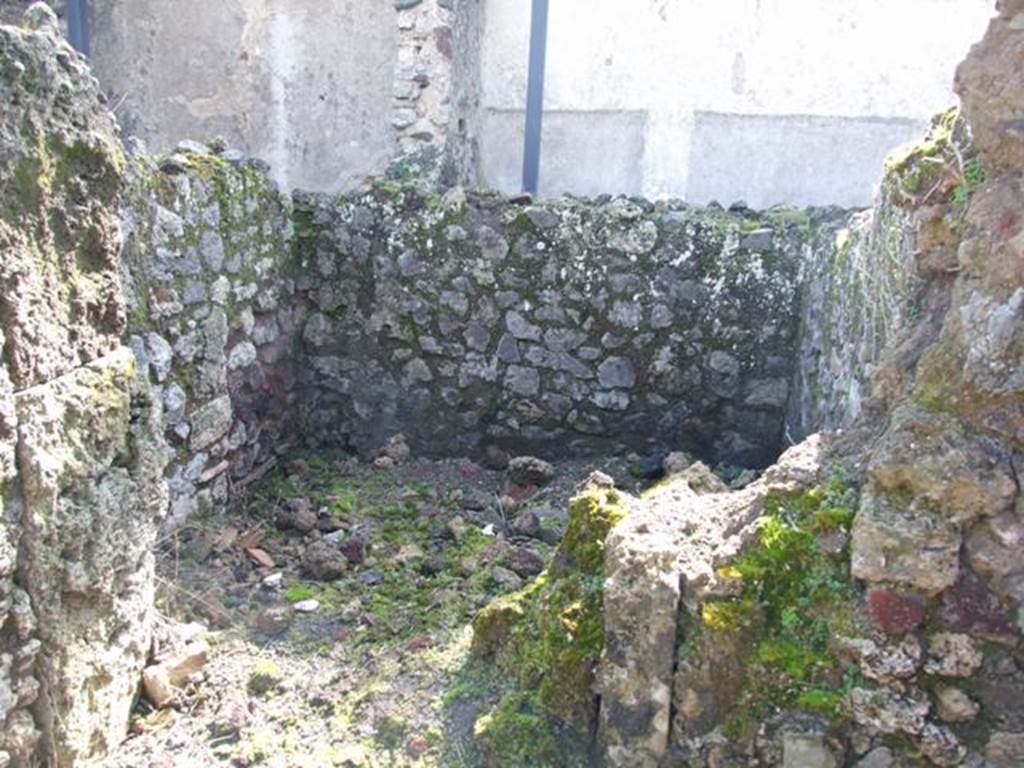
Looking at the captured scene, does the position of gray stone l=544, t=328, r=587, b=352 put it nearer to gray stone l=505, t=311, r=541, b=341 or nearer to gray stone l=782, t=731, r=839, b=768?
gray stone l=505, t=311, r=541, b=341

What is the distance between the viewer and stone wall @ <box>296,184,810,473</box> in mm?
4559

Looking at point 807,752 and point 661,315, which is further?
point 661,315

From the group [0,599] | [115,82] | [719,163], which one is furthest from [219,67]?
[0,599]

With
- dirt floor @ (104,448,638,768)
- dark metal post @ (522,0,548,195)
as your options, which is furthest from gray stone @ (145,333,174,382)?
dark metal post @ (522,0,548,195)

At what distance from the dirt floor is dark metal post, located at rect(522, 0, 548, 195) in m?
3.42

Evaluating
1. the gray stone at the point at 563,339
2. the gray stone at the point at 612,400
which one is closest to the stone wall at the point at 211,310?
the gray stone at the point at 563,339

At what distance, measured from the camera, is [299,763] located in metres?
2.32

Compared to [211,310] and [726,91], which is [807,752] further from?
[726,91]

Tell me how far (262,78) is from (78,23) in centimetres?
147

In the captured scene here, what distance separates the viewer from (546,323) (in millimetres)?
4699

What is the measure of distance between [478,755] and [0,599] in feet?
3.84

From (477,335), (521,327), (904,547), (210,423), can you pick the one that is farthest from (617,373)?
(904,547)

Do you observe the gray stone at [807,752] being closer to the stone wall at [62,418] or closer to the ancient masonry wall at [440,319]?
the stone wall at [62,418]

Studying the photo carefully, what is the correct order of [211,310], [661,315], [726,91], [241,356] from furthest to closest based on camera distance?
1. [726,91]
2. [661,315]
3. [241,356]
4. [211,310]
